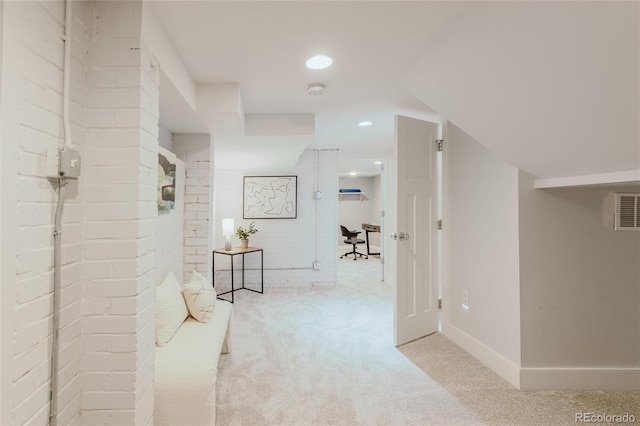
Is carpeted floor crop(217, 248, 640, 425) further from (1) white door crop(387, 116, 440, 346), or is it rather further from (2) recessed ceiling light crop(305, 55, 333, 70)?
(2) recessed ceiling light crop(305, 55, 333, 70)

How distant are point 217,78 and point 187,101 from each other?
0.27 meters

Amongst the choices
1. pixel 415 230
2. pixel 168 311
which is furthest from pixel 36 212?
pixel 415 230

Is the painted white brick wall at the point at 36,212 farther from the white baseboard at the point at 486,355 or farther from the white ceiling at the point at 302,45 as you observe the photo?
the white baseboard at the point at 486,355

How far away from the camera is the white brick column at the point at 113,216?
126 centimetres

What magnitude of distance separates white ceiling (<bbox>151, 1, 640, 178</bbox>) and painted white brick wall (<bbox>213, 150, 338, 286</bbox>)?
8.03ft

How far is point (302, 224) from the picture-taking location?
4.68m

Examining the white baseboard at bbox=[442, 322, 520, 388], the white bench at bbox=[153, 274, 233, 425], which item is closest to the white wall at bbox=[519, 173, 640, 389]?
the white baseboard at bbox=[442, 322, 520, 388]

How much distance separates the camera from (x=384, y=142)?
414cm

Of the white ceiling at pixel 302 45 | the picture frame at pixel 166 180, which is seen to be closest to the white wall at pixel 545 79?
the white ceiling at pixel 302 45

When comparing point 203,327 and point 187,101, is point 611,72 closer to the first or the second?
point 187,101

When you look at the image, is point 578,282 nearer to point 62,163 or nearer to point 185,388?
point 185,388

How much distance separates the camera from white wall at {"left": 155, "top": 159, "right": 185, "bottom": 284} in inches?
85.7

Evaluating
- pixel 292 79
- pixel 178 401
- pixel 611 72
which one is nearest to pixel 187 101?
pixel 292 79

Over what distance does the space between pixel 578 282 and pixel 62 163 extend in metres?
2.82
